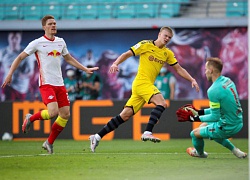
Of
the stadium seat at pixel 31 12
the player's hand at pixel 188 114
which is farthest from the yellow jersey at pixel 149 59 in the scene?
the stadium seat at pixel 31 12

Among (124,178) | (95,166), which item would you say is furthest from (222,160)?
(124,178)

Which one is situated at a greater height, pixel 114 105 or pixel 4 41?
pixel 4 41

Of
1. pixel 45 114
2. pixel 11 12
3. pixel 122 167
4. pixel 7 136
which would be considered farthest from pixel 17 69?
pixel 122 167

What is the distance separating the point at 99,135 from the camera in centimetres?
1184

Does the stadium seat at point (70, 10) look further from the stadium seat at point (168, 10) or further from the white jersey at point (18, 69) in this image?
the stadium seat at point (168, 10)

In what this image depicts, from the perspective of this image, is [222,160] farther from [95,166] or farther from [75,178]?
[75,178]

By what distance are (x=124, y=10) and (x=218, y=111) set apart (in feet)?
54.7

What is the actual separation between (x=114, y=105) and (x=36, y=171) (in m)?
9.42

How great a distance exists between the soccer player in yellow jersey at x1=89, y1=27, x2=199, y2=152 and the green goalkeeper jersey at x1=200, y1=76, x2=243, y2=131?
1.89m

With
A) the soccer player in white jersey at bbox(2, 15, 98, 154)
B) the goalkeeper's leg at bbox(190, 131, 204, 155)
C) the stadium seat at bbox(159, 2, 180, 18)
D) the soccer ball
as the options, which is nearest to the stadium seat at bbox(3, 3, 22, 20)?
the stadium seat at bbox(159, 2, 180, 18)

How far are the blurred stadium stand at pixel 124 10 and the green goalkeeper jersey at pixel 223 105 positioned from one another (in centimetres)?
1554

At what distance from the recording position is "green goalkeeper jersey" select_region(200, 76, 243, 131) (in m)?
9.83

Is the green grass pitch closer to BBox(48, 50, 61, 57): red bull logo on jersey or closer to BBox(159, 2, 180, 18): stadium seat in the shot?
BBox(48, 50, 61, 57): red bull logo on jersey

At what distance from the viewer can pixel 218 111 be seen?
984 cm
